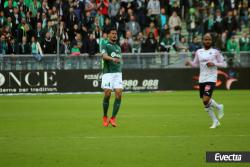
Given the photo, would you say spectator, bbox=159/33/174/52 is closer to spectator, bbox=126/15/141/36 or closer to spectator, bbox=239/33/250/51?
spectator, bbox=126/15/141/36

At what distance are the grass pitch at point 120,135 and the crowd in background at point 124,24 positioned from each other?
658 cm

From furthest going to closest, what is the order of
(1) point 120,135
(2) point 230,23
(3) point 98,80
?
(2) point 230,23
(3) point 98,80
(1) point 120,135

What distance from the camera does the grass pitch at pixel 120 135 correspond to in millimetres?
12070

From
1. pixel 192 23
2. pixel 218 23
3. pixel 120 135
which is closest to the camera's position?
pixel 120 135

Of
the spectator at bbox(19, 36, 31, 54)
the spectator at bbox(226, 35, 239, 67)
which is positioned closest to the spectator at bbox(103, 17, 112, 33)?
the spectator at bbox(19, 36, 31, 54)

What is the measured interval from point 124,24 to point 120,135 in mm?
→ 19039

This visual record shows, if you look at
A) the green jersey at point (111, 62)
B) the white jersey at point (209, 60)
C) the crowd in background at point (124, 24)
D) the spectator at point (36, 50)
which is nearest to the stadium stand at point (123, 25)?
the crowd in background at point (124, 24)

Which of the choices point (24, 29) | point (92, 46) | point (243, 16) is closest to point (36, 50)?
point (24, 29)

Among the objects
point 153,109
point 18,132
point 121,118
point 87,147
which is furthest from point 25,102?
point 87,147

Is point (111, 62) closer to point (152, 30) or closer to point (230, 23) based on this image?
point (152, 30)

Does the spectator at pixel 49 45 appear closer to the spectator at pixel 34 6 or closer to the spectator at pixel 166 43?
the spectator at pixel 34 6

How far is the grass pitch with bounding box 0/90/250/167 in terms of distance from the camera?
475 inches

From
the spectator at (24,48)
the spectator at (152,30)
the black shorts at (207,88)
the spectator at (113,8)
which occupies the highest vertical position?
the spectator at (113,8)

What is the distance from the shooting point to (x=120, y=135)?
1566 centimetres
